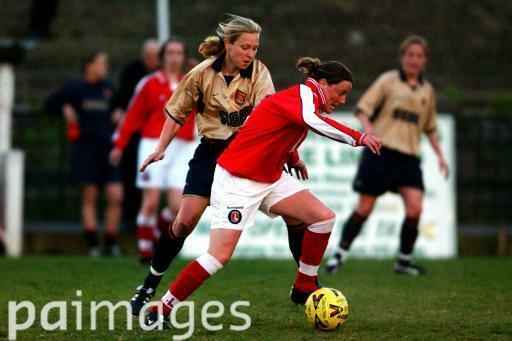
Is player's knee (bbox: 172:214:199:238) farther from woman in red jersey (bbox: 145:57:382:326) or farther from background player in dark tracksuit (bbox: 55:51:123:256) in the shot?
background player in dark tracksuit (bbox: 55:51:123:256)

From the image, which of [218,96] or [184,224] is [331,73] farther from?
[184,224]

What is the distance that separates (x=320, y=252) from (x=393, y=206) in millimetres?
6650

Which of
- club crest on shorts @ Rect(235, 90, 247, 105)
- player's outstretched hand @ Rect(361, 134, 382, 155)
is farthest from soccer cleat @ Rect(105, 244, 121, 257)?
player's outstretched hand @ Rect(361, 134, 382, 155)

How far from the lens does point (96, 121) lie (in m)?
12.3

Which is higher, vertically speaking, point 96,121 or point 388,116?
point 388,116

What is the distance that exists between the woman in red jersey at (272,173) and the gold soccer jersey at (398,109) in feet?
10.6

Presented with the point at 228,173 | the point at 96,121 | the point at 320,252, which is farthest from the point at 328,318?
the point at 96,121

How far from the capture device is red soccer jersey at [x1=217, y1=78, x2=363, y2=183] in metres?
6.02

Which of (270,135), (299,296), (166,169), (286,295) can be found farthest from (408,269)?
(270,135)

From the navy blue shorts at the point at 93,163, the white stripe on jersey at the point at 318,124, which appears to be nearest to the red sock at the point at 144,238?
the navy blue shorts at the point at 93,163

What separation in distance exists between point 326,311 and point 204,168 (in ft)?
4.12

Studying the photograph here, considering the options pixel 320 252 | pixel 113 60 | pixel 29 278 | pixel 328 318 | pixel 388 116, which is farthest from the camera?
pixel 113 60

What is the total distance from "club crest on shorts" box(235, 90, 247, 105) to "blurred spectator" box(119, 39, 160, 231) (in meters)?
5.68

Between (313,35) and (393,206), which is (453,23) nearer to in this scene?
(313,35)
